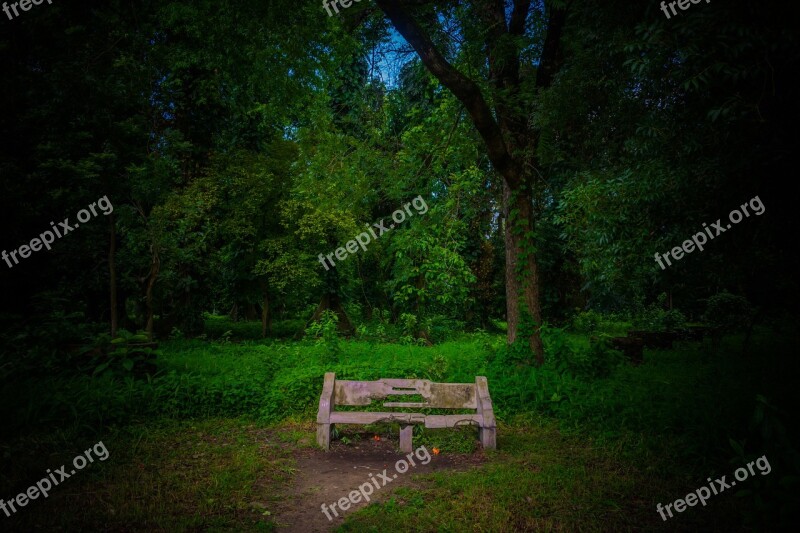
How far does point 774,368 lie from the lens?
8680 millimetres

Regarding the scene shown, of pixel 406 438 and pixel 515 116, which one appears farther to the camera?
pixel 515 116

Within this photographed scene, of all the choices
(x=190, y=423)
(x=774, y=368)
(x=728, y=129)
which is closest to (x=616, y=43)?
(x=728, y=129)

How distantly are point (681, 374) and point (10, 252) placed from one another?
13.1m

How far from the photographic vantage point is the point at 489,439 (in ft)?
18.3

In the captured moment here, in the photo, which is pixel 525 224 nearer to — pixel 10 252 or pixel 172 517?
pixel 172 517
